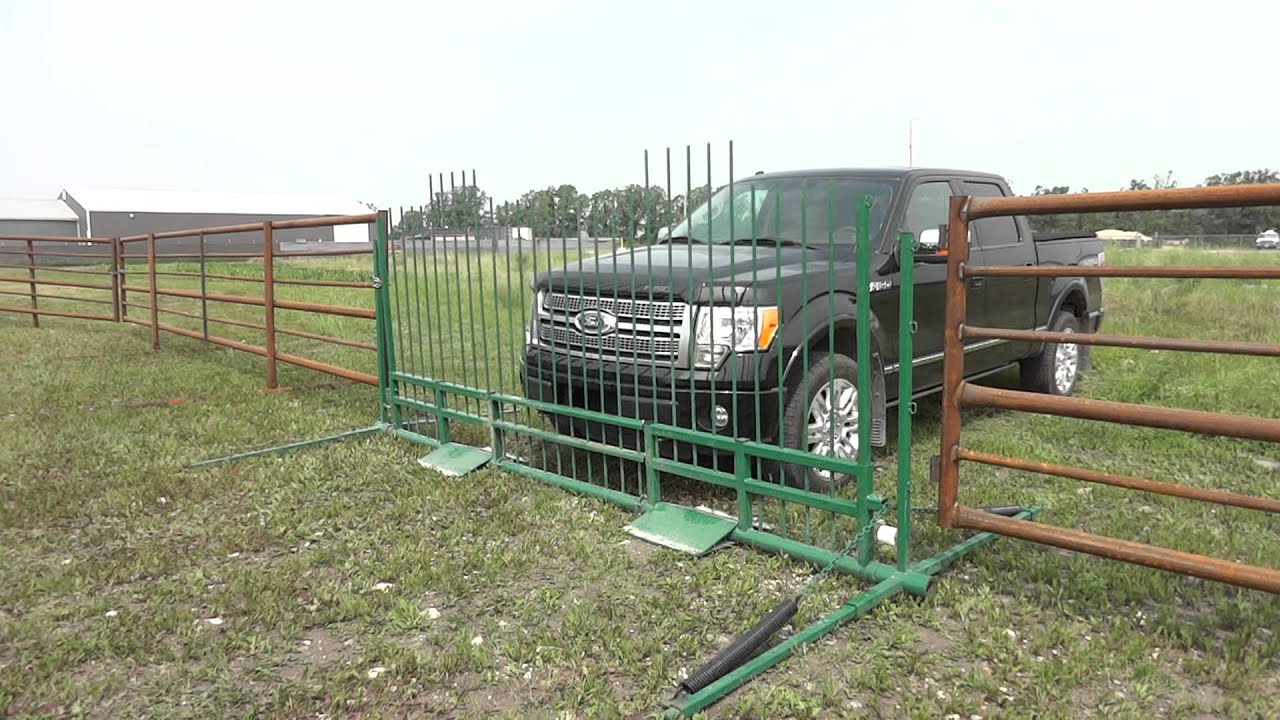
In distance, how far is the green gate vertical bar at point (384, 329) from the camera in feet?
20.2

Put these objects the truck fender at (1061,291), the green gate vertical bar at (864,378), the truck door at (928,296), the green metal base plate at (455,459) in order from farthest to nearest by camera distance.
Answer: the truck fender at (1061,291)
the truck door at (928,296)
the green metal base plate at (455,459)
the green gate vertical bar at (864,378)

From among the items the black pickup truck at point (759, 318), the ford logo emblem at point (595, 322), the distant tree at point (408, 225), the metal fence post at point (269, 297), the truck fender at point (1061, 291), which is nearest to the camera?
the black pickup truck at point (759, 318)

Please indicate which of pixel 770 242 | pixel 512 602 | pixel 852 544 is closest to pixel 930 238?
pixel 770 242

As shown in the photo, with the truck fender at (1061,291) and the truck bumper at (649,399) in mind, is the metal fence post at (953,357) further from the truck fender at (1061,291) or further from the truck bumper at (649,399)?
the truck fender at (1061,291)

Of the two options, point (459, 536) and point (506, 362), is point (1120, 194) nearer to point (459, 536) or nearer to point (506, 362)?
point (459, 536)

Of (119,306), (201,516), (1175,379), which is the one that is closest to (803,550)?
(201,516)

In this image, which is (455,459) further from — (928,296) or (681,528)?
(928,296)

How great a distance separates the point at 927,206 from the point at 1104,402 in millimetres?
2781

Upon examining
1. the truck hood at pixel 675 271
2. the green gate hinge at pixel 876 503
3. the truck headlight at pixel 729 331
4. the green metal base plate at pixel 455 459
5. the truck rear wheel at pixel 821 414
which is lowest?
the green metal base plate at pixel 455 459

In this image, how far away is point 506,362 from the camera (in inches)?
368

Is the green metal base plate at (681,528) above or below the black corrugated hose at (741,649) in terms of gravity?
above

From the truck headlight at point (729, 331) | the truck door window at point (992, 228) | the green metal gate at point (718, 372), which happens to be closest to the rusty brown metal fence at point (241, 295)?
the green metal gate at point (718, 372)

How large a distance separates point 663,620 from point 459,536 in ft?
4.29

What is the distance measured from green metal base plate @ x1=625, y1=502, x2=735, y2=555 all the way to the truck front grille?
72 centimetres
